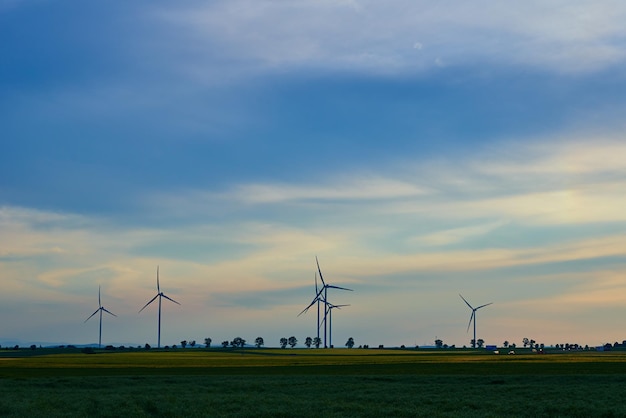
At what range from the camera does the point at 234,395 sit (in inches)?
2704

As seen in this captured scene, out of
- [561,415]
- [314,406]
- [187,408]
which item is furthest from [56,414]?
[561,415]

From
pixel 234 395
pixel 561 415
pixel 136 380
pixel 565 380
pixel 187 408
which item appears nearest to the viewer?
pixel 561 415

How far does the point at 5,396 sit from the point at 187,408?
797 inches

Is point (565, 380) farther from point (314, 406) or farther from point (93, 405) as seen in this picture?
point (93, 405)

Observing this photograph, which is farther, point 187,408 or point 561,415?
point 187,408

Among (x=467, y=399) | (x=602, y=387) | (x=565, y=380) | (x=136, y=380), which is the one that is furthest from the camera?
(x=136, y=380)

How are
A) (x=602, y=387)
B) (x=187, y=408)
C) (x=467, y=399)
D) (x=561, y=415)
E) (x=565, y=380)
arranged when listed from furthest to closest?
1. (x=565, y=380)
2. (x=602, y=387)
3. (x=467, y=399)
4. (x=187, y=408)
5. (x=561, y=415)

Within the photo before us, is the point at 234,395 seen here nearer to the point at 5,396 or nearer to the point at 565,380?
the point at 5,396

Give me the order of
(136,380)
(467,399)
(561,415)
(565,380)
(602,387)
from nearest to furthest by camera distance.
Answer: (561,415)
(467,399)
(602,387)
(565,380)
(136,380)

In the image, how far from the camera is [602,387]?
7356 centimetres

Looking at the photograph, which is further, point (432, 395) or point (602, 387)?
point (602, 387)

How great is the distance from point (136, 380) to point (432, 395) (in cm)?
3853

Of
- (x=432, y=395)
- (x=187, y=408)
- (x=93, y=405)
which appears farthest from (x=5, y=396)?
(x=432, y=395)

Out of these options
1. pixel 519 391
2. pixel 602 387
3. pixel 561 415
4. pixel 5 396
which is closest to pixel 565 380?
pixel 602 387
